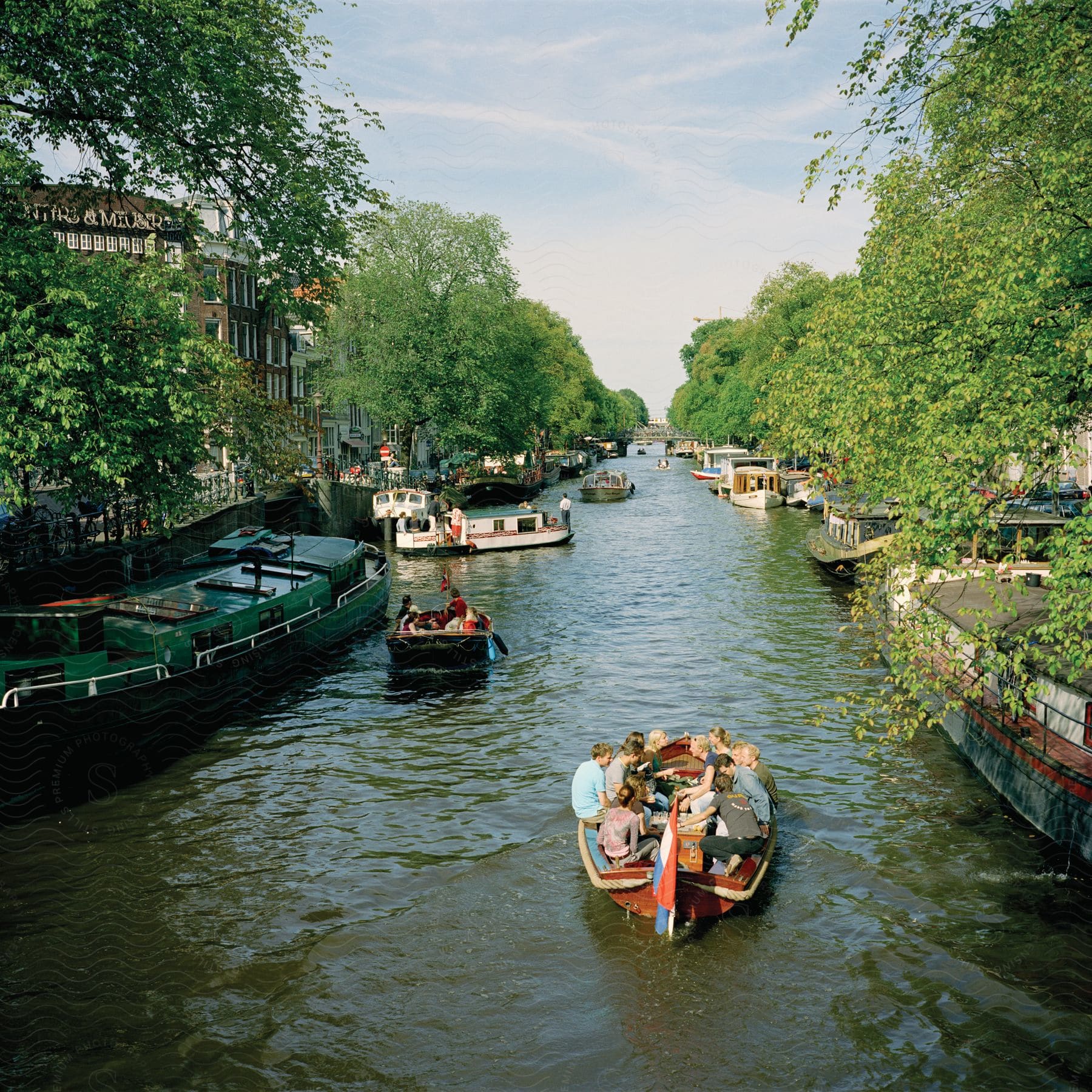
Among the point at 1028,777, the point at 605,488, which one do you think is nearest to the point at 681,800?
the point at 1028,777

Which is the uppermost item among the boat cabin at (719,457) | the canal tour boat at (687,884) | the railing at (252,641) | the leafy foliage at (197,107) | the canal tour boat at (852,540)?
the leafy foliage at (197,107)

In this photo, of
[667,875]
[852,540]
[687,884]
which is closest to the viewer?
[667,875]

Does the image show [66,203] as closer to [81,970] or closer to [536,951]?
[81,970]

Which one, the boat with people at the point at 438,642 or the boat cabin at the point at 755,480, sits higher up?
the boat cabin at the point at 755,480

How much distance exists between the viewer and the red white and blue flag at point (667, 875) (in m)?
12.0

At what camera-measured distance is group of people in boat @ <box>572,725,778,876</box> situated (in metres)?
13.0

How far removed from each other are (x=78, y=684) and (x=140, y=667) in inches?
84.1

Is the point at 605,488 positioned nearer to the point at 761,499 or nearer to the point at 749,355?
the point at 761,499

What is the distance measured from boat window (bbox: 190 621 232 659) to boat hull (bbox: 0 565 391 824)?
32 centimetres

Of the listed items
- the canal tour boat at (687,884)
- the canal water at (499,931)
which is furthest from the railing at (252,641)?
the canal tour boat at (687,884)

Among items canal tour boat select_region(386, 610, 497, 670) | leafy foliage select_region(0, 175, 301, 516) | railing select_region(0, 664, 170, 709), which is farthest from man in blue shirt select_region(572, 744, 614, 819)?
canal tour boat select_region(386, 610, 497, 670)

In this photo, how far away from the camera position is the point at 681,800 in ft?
47.3

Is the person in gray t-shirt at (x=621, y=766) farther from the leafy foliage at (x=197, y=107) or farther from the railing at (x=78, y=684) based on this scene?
the leafy foliage at (x=197, y=107)

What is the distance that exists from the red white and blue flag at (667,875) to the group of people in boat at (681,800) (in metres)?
0.56
